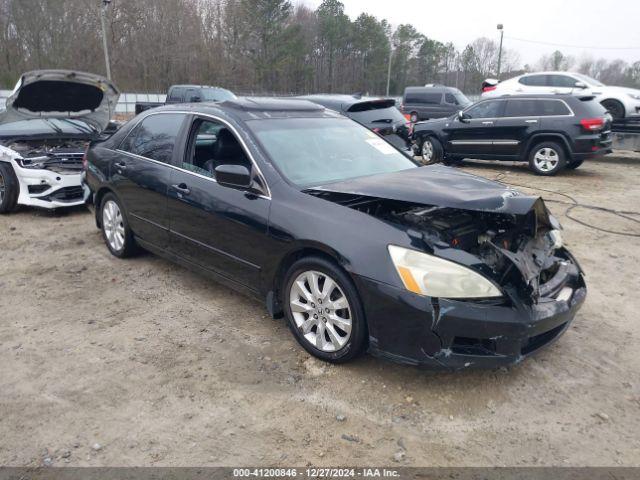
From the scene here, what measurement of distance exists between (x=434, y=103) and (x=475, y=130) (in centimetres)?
877

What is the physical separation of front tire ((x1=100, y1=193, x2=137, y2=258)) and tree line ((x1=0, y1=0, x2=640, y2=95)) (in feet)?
127

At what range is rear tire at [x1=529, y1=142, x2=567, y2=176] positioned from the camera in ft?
33.6

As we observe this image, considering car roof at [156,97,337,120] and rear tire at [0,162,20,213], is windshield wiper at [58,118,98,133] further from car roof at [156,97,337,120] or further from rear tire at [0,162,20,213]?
car roof at [156,97,337,120]

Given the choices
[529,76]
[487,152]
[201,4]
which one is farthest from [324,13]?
[487,152]

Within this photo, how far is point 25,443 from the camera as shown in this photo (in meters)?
2.51

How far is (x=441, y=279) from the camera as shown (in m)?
2.74

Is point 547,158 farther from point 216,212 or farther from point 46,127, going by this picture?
point 46,127

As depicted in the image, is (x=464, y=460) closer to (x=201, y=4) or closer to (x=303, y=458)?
(x=303, y=458)

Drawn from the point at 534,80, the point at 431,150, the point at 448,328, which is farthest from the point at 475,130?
the point at 448,328

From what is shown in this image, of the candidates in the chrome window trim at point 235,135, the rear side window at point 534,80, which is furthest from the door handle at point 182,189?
the rear side window at point 534,80

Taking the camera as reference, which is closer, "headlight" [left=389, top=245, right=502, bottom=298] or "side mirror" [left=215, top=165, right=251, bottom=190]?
"headlight" [left=389, top=245, right=502, bottom=298]

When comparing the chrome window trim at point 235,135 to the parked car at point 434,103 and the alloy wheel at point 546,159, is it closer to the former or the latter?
the alloy wheel at point 546,159

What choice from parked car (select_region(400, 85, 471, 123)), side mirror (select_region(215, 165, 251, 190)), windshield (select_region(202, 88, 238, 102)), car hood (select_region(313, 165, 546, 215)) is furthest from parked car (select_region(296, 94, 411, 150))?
parked car (select_region(400, 85, 471, 123))

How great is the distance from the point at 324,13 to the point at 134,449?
216 ft
